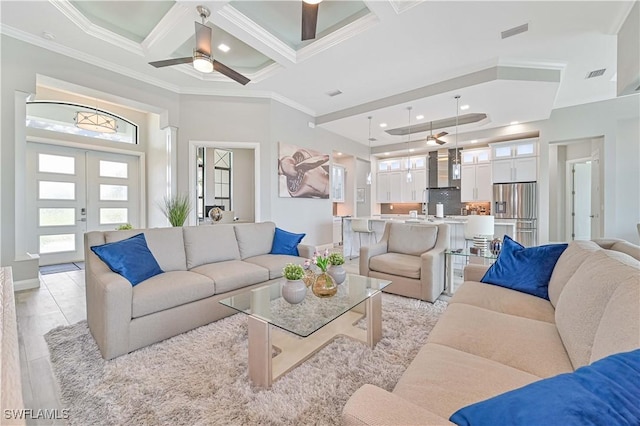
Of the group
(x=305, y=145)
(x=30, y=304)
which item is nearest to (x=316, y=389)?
(x=30, y=304)

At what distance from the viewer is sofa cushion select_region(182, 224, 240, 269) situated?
2980 mm

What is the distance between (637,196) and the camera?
495 centimetres

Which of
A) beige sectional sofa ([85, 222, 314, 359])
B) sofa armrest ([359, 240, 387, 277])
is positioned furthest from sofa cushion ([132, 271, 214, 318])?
sofa armrest ([359, 240, 387, 277])

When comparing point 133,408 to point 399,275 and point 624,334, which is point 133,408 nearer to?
point 624,334

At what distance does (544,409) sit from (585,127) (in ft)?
23.1

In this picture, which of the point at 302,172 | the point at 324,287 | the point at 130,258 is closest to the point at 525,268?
the point at 324,287

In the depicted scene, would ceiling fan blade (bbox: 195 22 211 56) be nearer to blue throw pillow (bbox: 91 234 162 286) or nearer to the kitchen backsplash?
blue throw pillow (bbox: 91 234 162 286)

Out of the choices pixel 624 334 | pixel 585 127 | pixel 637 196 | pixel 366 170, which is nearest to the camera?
pixel 624 334

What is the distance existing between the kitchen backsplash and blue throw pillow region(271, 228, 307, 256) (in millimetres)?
5348

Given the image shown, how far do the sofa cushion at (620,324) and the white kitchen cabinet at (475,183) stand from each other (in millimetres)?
6526

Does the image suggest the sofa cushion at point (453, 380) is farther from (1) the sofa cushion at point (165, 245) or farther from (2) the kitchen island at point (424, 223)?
(2) the kitchen island at point (424, 223)

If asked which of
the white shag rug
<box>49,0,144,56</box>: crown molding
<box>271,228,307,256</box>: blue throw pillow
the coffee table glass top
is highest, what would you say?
<box>49,0,144,56</box>: crown molding

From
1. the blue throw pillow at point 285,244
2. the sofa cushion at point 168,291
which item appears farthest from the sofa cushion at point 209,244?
the blue throw pillow at point 285,244

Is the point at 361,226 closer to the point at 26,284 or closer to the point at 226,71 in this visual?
the point at 226,71
